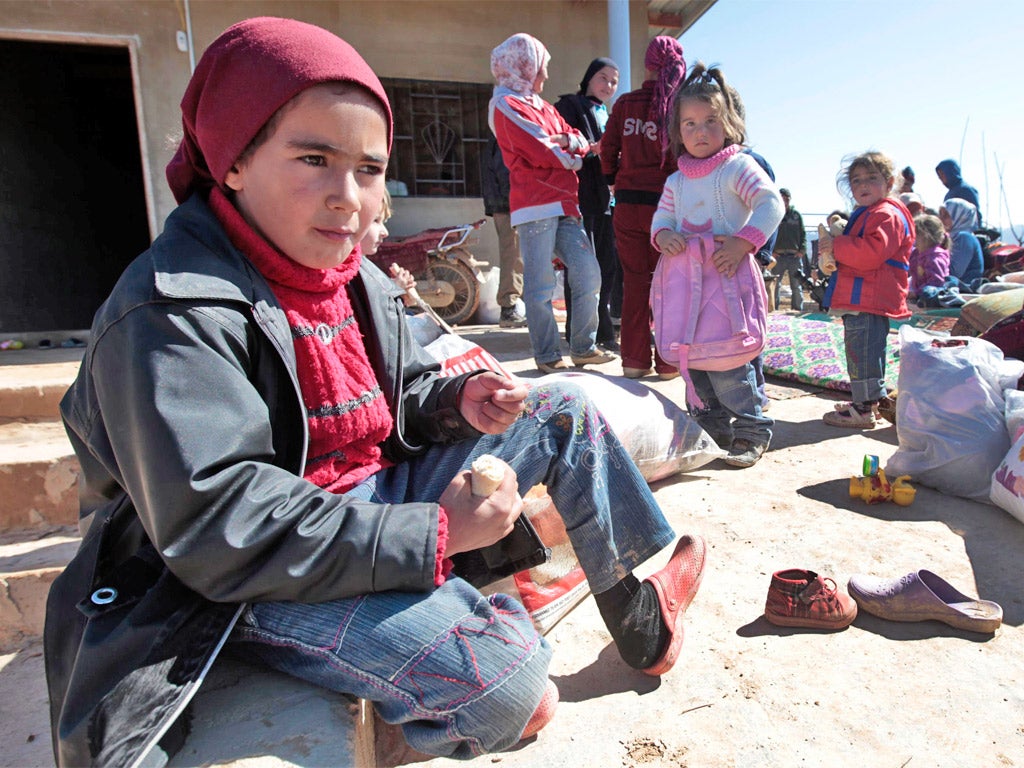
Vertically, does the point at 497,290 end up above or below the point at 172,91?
below

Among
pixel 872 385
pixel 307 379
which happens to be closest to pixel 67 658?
pixel 307 379

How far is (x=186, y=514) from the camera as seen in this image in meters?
0.96

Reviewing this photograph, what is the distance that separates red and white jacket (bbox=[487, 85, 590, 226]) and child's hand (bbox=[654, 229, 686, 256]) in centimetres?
100

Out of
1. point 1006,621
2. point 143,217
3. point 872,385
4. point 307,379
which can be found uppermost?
point 143,217

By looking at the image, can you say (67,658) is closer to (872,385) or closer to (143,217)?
(872,385)

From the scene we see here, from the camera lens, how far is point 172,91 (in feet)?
19.7

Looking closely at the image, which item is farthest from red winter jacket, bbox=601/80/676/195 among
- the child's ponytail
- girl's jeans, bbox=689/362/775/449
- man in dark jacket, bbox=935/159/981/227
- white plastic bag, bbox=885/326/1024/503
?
man in dark jacket, bbox=935/159/981/227

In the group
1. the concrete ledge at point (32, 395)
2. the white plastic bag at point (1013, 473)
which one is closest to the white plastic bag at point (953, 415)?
the white plastic bag at point (1013, 473)

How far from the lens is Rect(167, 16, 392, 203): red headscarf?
3.69 ft

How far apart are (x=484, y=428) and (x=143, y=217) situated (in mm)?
7861

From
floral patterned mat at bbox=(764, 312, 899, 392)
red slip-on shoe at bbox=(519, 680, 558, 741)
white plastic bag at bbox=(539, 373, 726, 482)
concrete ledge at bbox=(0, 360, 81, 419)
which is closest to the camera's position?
red slip-on shoe at bbox=(519, 680, 558, 741)

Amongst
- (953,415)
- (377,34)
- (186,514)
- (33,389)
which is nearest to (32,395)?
(33,389)

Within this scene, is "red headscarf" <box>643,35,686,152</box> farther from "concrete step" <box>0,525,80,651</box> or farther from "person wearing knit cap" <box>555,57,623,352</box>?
"concrete step" <box>0,525,80,651</box>

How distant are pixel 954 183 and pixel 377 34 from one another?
7994mm
